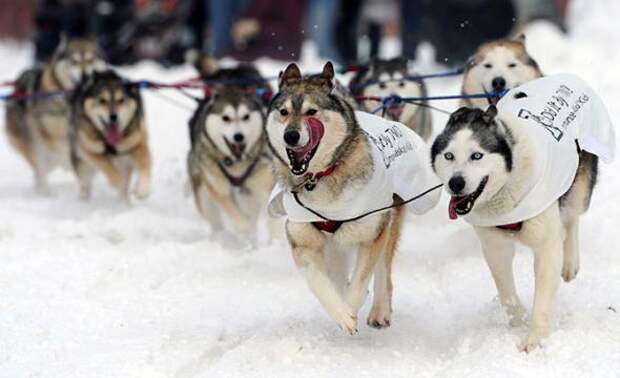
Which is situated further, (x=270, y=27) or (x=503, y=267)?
(x=270, y=27)

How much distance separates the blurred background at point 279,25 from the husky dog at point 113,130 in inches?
95.3

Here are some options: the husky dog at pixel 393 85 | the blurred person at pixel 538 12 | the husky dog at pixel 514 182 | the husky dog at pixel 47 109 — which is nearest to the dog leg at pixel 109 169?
the husky dog at pixel 47 109

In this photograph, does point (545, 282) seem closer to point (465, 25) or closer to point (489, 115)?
point (489, 115)

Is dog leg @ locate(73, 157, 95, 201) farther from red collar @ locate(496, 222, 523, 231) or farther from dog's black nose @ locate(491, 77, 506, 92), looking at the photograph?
red collar @ locate(496, 222, 523, 231)

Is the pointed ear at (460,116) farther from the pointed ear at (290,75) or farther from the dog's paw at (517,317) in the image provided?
the dog's paw at (517,317)

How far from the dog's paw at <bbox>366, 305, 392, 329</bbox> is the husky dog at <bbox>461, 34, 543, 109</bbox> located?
1.54 m

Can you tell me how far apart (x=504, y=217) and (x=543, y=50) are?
5.75 m

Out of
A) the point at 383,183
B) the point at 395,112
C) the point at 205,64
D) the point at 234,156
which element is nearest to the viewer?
the point at 383,183

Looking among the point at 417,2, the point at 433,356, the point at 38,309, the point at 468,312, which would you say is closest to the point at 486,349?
the point at 433,356

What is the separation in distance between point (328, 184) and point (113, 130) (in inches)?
145

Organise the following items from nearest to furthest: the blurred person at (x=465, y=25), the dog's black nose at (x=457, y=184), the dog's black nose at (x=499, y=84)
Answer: the dog's black nose at (x=457, y=184), the dog's black nose at (x=499, y=84), the blurred person at (x=465, y=25)

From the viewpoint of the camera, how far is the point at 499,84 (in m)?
5.70

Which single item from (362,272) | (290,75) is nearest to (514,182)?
(362,272)

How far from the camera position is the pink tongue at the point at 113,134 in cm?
770
